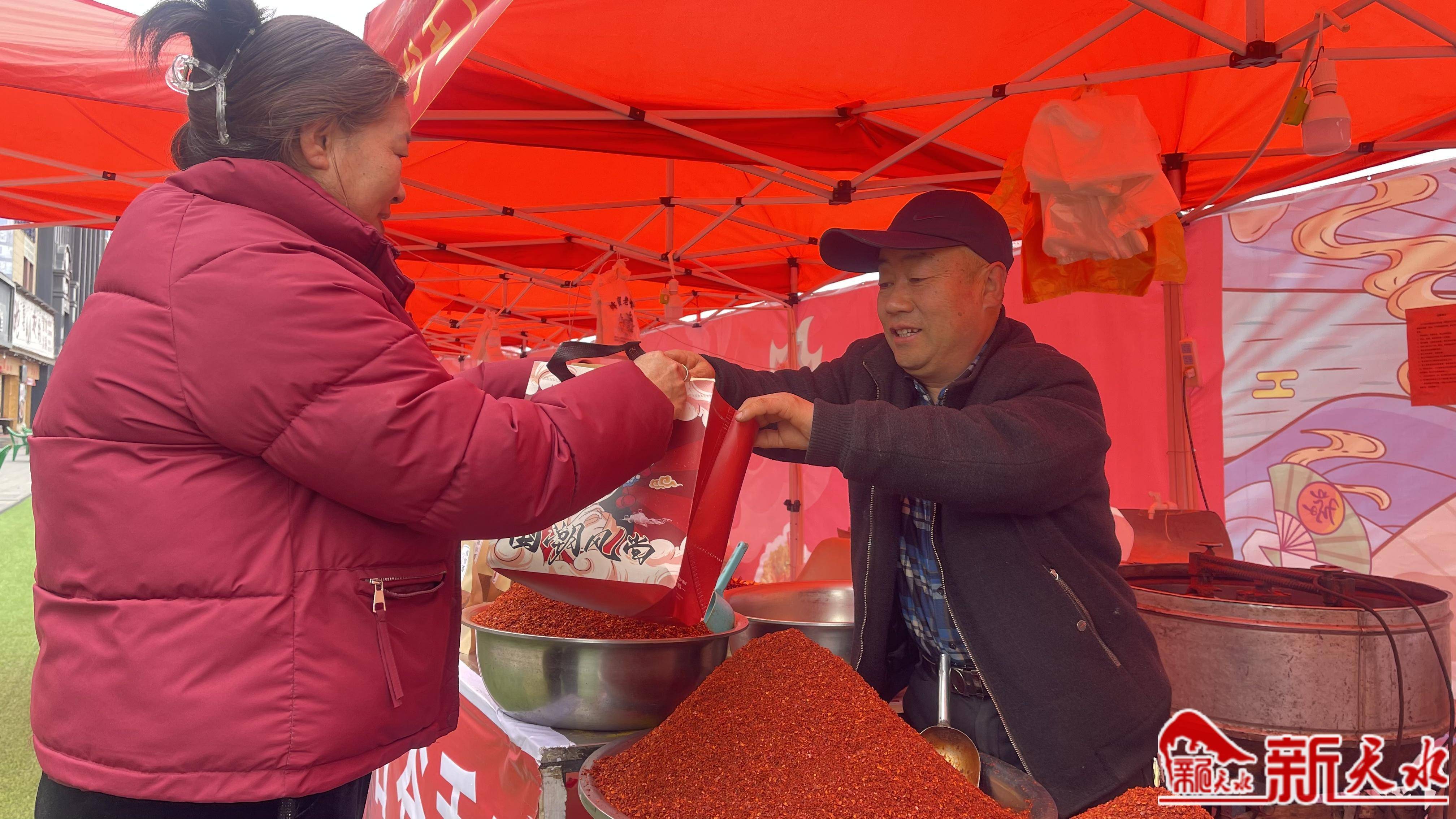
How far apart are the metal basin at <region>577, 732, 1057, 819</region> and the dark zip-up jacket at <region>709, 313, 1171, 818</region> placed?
203 mm

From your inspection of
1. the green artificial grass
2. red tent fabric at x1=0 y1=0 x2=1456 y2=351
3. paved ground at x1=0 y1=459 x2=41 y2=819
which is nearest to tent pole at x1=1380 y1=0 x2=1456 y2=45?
red tent fabric at x1=0 y1=0 x2=1456 y2=351

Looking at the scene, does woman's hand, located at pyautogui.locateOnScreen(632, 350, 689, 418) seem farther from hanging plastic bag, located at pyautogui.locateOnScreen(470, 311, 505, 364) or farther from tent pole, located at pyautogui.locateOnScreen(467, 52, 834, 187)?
hanging plastic bag, located at pyautogui.locateOnScreen(470, 311, 505, 364)

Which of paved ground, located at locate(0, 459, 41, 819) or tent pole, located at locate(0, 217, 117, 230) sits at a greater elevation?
tent pole, located at locate(0, 217, 117, 230)

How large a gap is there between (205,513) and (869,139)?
9.52 ft

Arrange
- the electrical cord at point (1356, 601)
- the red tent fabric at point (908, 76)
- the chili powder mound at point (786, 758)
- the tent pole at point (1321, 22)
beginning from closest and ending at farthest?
the chili powder mound at point (786, 758)
the electrical cord at point (1356, 601)
the tent pole at point (1321, 22)
the red tent fabric at point (908, 76)

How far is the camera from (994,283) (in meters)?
1.71

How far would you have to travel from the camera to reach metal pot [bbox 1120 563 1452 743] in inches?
73.9

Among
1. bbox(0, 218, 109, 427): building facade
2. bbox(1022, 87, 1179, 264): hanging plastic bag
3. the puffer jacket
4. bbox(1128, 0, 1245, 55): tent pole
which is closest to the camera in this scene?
the puffer jacket

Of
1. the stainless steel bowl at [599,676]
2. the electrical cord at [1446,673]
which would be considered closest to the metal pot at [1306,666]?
the electrical cord at [1446,673]

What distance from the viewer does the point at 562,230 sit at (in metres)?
4.92

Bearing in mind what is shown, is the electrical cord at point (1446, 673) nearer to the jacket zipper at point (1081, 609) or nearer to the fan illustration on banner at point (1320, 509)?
the jacket zipper at point (1081, 609)

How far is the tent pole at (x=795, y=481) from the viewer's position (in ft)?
19.4

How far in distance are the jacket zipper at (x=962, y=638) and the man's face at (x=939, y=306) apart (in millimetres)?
302

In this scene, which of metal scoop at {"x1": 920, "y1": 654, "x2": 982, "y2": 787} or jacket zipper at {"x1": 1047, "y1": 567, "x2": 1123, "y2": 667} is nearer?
metal scoop at {"x1": 920, "y1": 654, "x2": 982, "y2": 787}
